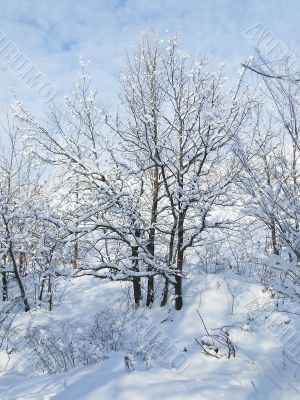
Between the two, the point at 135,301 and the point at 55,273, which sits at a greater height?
the point at 55,273

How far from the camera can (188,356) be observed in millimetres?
6863

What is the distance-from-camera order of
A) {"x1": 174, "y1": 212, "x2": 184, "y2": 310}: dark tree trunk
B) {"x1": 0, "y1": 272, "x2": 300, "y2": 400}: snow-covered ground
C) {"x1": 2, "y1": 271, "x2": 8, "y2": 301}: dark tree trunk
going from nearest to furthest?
{"x1": 0, "y1": 272, "x2": 300, "y2": 400}: snow-covered ground < {"x1": 174, "y1": 212, "x2": 184, "y2": 310}: dark tree trunk < {"x1": 2, "y1": 271, "x2": 8, "y2": 301}: dark tree trunk

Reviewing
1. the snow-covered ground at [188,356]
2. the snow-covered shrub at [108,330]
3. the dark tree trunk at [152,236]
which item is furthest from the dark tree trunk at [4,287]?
the dark tree trunk at [152,236]

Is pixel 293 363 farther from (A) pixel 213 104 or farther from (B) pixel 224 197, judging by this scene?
(A) pixel 213 104

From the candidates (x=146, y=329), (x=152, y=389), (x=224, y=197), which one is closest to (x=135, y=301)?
(x=146, y=329)

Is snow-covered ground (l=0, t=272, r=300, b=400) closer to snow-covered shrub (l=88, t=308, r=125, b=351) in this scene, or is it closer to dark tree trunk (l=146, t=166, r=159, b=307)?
snow-covered shrub (l=88, t=308, r=125, b=351)

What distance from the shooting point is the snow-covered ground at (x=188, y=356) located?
4281 millimetres

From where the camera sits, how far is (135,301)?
11.1 m

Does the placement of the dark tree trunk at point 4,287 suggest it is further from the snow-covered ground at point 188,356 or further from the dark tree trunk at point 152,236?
the dark tree trunk at point 152,236

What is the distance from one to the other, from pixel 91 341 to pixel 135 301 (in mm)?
Answer: 2681

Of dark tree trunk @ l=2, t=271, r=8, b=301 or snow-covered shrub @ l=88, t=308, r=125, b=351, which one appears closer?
snow-covered shrub @ l=88, t=308, r=125, b=351

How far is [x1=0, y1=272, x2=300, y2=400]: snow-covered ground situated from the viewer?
4.28 meters

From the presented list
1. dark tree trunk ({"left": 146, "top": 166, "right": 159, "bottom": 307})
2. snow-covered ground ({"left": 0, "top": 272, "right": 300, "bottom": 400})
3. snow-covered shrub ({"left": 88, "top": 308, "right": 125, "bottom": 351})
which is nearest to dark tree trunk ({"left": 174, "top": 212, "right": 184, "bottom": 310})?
snow-covered ground ({"left": 0, "top": 272, "right": 300, "bottom": 400})

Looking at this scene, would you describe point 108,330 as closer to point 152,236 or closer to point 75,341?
point 75,341
